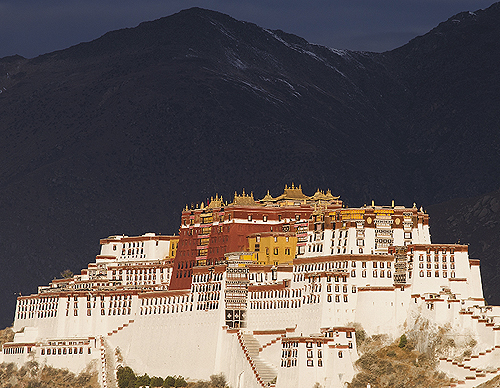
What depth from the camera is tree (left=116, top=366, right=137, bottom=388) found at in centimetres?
15838

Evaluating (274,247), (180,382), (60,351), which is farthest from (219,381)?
(60,351)

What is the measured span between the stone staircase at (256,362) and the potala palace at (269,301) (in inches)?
6.7

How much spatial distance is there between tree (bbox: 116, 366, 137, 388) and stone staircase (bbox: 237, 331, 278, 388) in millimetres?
18822

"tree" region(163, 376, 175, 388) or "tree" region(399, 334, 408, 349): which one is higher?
"tree" region(399, 334, 408, 349)

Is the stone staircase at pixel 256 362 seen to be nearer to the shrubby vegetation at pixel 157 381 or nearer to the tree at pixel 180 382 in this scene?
the shrubby vegetation at pixel 157 381

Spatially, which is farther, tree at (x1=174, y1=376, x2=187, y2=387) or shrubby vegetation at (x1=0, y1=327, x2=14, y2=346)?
shrubby vegetation at (x1=0, y1=327, x2=14, y2=346)

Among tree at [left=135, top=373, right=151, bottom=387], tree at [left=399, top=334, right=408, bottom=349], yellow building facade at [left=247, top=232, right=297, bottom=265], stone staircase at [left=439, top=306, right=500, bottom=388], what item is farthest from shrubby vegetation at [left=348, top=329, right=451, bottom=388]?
tree at [left=135, top=373, right=151, bottom=387]

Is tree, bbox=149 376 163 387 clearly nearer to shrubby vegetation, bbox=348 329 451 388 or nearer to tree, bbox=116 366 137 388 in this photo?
tree, bbox=116 366 137 388

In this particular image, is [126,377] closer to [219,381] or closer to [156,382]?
[156,382]

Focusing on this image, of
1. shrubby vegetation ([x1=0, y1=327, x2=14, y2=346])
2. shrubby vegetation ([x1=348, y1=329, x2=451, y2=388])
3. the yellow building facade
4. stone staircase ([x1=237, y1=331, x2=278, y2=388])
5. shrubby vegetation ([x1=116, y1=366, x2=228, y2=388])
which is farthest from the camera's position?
shrubby vegetation ([x1=0, y1=327, x2=14, y2=346])

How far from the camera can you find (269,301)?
14838 cm

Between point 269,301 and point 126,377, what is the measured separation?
23.7 metres

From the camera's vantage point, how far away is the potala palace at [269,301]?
443 ft

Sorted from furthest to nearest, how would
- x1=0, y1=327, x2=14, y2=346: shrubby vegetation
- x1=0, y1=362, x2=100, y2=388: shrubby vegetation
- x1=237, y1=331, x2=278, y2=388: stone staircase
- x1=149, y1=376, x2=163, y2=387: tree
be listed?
1. x1=0, y1=327, x2=14, y2=346: shrubby vegetation
2. x1=0, y1=362, x2=100, y2=388: shrubby vegetation
3. x1=149, y1=376, x2=163, y2=387: tree
4. x1=237, y1=331, x2=278, y2=388: stone staircase
